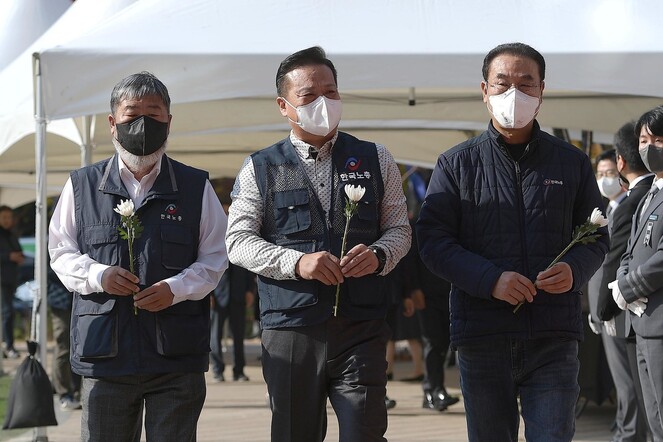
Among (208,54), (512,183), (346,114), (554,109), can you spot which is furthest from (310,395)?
(346,114)

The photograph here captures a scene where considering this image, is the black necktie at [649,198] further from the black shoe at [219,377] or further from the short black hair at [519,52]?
the black shoe at [219,377]

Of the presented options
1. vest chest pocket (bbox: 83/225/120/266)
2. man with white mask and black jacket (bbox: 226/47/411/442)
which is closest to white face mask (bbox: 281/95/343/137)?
man with white mask and black jacket (bbox: 226/47/411/442)

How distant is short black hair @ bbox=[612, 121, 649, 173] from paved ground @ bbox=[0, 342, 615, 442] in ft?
9.11

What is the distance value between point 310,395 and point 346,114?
767 centimetres

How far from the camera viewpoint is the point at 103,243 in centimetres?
474

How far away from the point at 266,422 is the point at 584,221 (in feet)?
20.2

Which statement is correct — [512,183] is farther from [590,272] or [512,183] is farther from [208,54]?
[208,54]

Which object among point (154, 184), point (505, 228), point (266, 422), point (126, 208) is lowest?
point (266, 422)

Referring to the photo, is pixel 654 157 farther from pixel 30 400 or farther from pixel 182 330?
pixel 30 400

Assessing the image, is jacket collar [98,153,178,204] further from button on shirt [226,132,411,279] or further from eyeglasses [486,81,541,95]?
eyeglasses [486,81,541,95]

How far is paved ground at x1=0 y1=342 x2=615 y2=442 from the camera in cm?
940

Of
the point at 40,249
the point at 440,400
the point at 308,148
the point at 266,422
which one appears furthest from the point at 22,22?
the point at 308,148

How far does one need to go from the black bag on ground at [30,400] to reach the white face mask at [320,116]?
2905 millimetres

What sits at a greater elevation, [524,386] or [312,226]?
[312,226]
